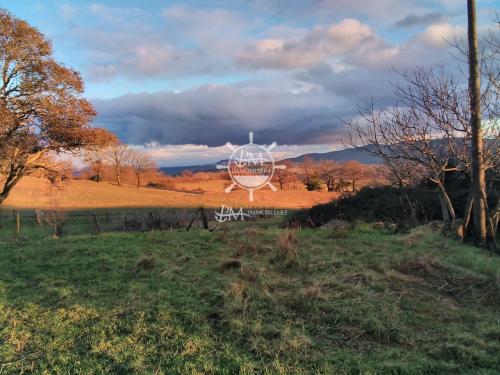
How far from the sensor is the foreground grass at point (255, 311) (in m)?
3.83

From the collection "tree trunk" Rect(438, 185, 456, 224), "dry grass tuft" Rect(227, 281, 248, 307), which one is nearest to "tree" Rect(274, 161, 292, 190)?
"tree trunk" Rect(438, 185, 456, 224)

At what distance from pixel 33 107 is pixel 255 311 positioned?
15.9m

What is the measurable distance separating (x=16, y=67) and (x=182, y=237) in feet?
40.0

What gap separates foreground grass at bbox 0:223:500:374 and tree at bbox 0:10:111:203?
968cm

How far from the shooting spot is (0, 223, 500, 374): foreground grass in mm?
3826

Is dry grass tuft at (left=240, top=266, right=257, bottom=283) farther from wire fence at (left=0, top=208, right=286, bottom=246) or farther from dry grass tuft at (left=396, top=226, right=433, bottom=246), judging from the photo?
wire fence at (left=0, top=208, right=286, bottom=246)

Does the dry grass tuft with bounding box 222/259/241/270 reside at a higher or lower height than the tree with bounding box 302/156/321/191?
lower

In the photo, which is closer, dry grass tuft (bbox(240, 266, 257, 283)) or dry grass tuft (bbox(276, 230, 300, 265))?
dry grass tuft (bbox(240, 266, 257, 283))

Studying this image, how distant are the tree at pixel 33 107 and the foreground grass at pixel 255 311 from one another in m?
9.68

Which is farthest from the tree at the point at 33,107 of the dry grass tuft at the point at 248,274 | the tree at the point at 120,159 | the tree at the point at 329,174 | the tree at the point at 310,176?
the tree at the point at 120,159

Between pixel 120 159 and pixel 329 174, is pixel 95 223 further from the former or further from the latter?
pixel 120 159

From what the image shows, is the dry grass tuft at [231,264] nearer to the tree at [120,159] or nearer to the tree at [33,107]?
the tree at [33,107]

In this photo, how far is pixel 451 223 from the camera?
10.9m

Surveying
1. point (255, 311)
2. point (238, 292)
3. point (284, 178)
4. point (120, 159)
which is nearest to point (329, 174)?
point (284, 178)
